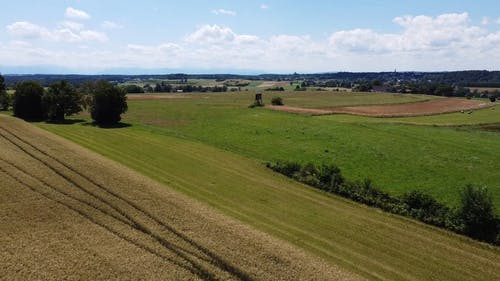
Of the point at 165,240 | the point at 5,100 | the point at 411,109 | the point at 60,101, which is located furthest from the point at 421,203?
the point at 5,100

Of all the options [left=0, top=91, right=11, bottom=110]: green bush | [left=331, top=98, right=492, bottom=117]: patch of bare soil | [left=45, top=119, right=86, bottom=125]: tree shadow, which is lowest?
[left=331, top=98, right=492, bottom=117]: patch of bare soil

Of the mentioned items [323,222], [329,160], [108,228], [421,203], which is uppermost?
[108,228]

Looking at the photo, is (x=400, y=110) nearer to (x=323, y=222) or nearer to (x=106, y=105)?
(x=106, y=105)

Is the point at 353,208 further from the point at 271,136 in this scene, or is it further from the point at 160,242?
the point at 271,136

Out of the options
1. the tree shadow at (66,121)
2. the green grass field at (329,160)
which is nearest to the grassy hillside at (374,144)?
the green grass field at (329,160)

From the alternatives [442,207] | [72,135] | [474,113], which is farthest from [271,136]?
[474,113]

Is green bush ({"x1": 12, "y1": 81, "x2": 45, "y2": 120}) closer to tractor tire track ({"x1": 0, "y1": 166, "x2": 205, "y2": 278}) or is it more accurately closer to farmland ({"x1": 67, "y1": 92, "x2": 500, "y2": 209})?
farmland ({"x1": 67, "y1": 92, "x2": 500, "y2": 209})

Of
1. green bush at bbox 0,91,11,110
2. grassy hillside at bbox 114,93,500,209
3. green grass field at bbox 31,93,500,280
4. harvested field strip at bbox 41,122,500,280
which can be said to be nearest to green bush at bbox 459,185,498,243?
harvested field strip at bbox 41,122,500,280
